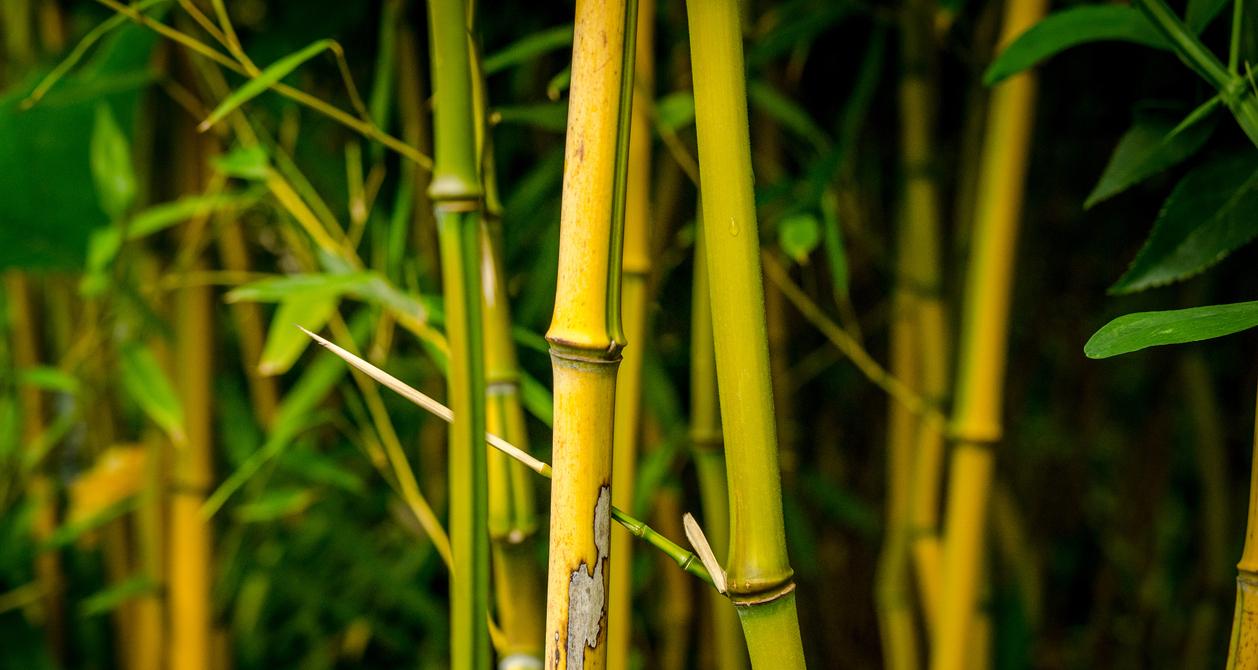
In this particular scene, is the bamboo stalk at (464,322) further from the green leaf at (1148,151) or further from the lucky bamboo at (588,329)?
the green leaf at (1148,151)

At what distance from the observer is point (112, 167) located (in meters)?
0.54

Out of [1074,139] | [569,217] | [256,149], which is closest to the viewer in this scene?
[569,217]

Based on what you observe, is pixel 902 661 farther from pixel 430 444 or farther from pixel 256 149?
pixel 256 149

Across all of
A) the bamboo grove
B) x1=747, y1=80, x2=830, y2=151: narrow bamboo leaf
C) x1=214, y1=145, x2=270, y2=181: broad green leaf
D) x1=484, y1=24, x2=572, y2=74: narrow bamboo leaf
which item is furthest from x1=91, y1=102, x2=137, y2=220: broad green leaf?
x1=747, y1=80, x2=830, y2=151: narrow bamboo leaf

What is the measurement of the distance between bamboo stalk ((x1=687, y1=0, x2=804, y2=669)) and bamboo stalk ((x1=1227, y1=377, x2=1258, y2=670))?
126 millimetres

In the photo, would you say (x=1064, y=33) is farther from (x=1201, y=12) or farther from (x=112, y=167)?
(x=112, y=167)

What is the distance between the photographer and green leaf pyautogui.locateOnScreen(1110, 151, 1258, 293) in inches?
12.2

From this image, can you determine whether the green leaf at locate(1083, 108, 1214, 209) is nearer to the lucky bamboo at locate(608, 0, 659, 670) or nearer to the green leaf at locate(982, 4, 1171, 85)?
the green leaf at locate(982, 4, 1171, 85)

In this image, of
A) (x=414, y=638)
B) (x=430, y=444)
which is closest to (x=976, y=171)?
(x=430, y=444)

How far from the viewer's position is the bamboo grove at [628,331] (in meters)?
0.26

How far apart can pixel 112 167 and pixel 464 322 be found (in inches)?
14.2

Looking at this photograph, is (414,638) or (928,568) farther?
(414,638)

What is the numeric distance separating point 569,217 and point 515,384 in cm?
12

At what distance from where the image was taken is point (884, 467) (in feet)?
2.83
